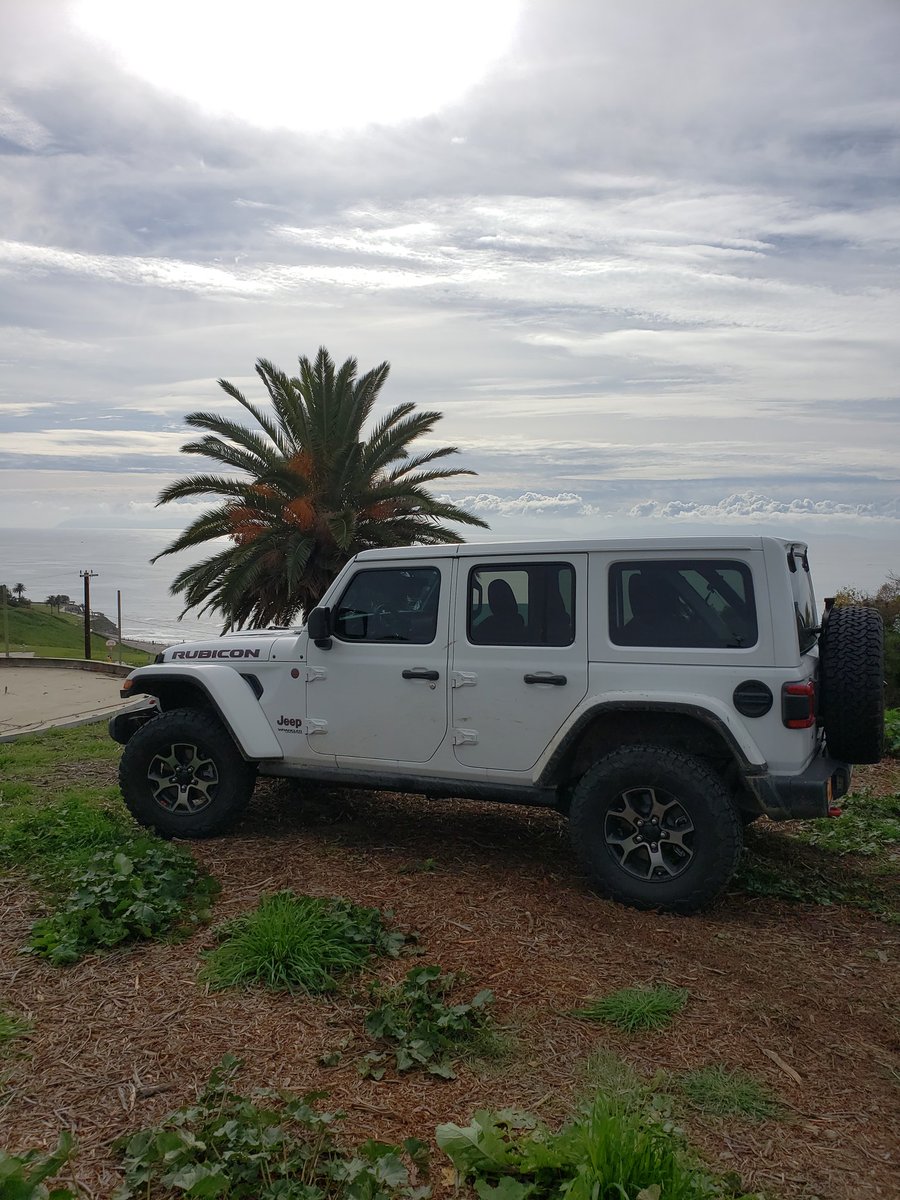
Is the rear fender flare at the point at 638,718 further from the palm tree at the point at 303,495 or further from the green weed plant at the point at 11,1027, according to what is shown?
the palm tree at the point at 303,495

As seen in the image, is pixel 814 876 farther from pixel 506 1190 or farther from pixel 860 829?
pixel 506 1190

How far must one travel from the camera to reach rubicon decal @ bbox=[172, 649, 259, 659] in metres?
6.68

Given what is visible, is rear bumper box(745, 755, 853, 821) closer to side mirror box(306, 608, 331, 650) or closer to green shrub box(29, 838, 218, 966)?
side mirror box(306, 608, 331, 650)

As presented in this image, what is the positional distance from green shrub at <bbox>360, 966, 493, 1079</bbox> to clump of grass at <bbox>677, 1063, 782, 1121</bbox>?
76 cm

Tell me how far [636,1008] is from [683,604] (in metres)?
2.16

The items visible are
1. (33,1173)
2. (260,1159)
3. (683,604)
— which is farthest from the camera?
(683,604)

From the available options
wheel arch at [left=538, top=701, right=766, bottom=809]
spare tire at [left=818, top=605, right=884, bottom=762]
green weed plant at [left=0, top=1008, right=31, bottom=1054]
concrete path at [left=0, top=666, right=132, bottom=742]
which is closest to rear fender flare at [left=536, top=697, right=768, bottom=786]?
wheel arch at [left=538, top=701, right=766, bottom=809]

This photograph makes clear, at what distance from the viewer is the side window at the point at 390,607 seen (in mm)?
6156

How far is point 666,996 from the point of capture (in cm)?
422

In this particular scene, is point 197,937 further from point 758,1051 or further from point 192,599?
point 192,599

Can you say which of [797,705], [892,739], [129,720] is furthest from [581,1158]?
[892,739]

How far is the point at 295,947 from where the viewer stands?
4.51 m

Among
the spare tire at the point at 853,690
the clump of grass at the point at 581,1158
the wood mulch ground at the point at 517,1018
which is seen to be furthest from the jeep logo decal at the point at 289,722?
the clump of grass at the point at 581,1158

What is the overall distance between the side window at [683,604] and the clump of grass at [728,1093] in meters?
2.21
